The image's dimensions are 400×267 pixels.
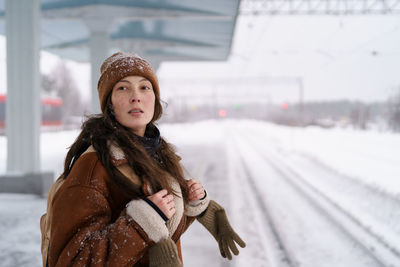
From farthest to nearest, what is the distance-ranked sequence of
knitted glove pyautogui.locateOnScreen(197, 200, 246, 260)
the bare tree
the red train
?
the bare tree → the red train → knitted glove pyautogui.locateOnScreen(197, 200, 246, 260)

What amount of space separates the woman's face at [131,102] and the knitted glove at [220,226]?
75 cm

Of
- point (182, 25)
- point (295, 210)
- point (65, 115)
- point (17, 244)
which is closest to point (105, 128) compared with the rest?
point (17, 244)

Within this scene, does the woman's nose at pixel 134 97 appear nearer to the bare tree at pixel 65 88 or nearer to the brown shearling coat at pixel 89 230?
the brown shearling coat at pixel 89 230

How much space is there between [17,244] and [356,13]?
46.6 feet

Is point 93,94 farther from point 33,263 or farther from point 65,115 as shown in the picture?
point 65,115

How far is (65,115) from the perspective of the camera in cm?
6066

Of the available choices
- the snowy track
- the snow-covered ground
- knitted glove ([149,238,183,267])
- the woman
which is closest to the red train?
the snow-covered ground

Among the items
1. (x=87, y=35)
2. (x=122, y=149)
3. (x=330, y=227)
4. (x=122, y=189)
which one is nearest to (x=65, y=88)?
(x=87, y=35)

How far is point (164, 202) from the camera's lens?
1.48m

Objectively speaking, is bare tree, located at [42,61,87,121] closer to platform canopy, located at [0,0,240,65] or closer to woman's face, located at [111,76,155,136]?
platform canopy, located at [0,0,240,65]

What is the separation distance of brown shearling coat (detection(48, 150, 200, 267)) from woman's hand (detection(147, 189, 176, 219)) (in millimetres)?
129

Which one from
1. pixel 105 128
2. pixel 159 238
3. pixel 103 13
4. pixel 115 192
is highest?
pixel 103 13

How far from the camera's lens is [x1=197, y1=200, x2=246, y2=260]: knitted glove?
200 centimetres

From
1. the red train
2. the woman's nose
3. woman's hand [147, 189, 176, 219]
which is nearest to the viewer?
woman's hand [147, 189, 176, 219]
